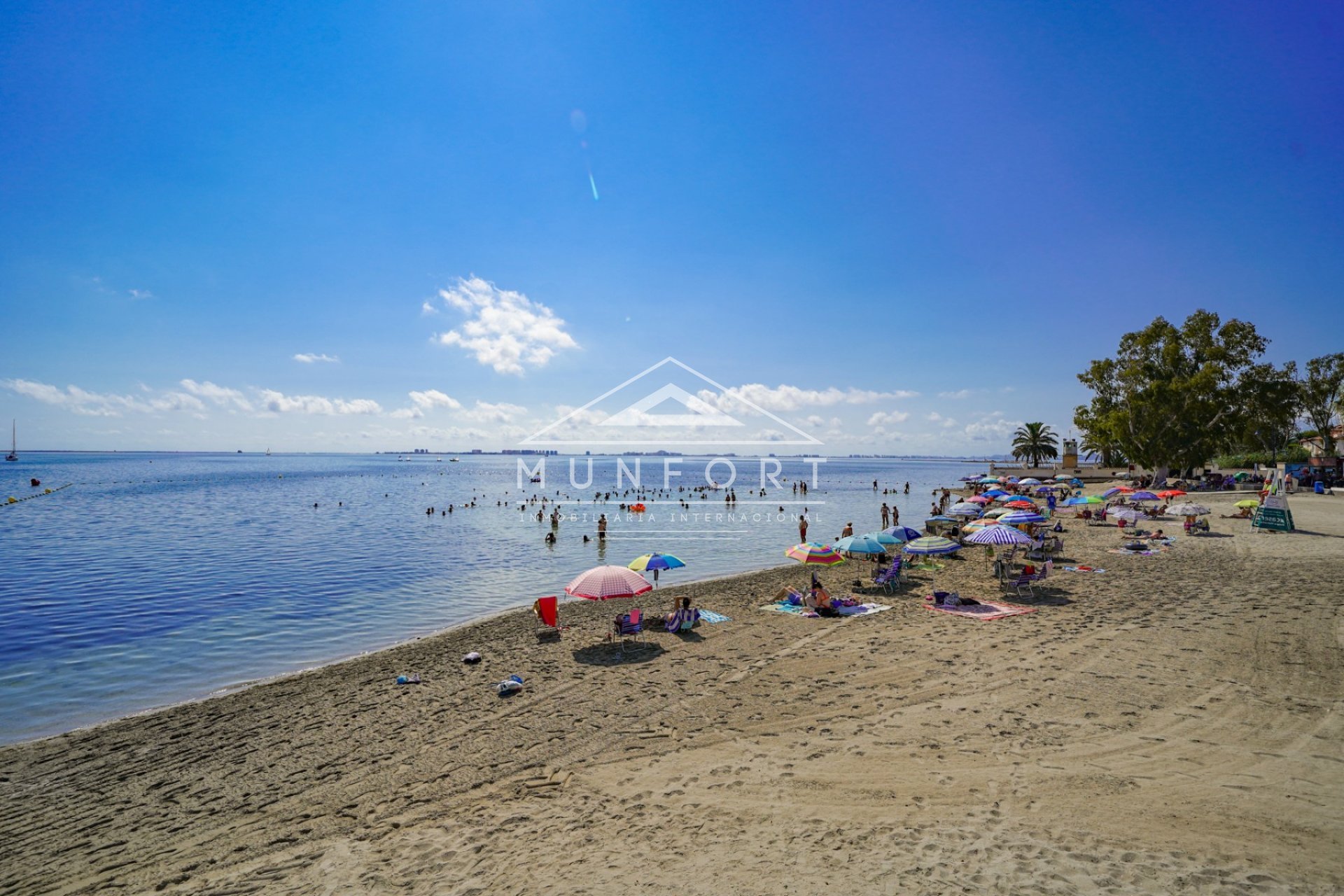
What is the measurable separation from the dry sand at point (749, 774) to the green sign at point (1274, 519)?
63.7 ft

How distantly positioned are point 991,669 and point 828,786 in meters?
5.75

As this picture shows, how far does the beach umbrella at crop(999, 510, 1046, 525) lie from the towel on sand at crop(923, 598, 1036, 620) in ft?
23.2

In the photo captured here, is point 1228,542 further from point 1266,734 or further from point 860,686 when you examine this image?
point 860,686

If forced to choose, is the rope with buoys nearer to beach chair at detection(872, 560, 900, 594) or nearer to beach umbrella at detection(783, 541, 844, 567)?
beach umbrella at detection(783, 541, 844, 567)

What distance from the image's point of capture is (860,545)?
19.0 metres

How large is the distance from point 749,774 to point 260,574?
2681cm

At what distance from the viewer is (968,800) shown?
6945mm

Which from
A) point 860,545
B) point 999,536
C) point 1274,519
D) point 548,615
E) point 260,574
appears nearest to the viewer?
point 548,615

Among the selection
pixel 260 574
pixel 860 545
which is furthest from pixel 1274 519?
pixel 260 574

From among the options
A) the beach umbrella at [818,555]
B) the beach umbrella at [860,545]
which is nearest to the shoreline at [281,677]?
the beach umbrella at [818,555]

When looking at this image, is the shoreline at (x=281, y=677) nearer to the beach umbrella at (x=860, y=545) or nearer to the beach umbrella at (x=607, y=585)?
the beach umbrella at (x=607, y=585)

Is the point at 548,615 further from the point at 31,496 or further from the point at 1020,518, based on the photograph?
the point at 31,496

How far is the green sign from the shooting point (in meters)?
27.4

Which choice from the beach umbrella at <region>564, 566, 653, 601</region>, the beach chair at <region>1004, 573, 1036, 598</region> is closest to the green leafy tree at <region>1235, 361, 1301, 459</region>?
the beach chair at <region>1004, 573, 1036, 598</region>
